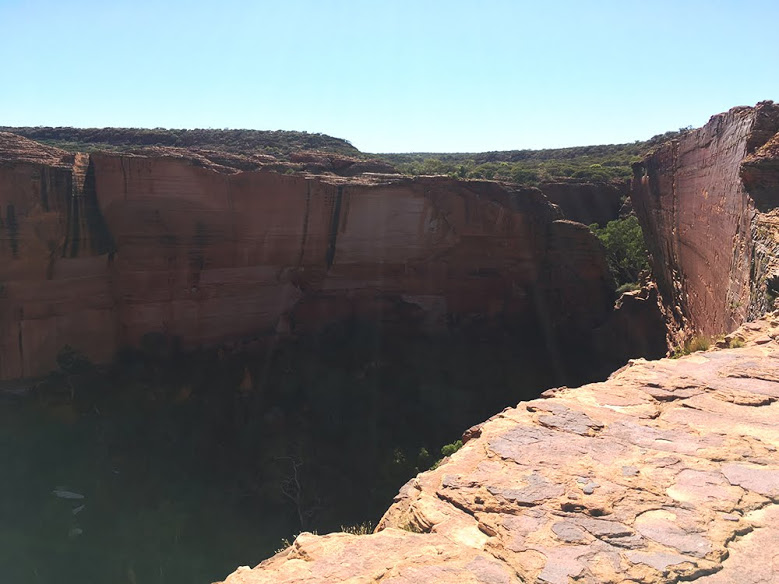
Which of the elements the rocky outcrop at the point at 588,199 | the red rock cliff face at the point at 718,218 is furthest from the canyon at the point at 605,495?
the rocky outcrop at the point at 588,199

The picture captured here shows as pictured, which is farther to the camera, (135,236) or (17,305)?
(135,236)

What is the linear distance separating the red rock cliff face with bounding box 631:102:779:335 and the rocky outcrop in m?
17.7

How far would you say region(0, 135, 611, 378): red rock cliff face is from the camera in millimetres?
16719

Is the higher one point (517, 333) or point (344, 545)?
point (344, 545)


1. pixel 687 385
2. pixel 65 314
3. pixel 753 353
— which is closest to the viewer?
pixel 687 385

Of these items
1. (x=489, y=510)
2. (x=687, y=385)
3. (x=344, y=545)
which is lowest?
(x=344, y=545)

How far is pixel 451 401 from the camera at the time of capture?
1923 cm

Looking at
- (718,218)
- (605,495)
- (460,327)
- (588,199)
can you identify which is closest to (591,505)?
(605,495)

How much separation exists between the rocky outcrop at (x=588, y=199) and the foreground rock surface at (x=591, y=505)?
32.3 meters

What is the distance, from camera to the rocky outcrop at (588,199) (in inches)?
1425

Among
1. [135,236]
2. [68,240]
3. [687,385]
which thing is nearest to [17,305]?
[68,240]

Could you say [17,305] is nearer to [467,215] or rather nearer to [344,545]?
[467,215]

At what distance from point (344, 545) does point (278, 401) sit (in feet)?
51.1

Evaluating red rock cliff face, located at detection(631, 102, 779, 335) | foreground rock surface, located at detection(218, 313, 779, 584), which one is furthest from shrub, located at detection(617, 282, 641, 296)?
foreground rock surface, located at detection(218, 313, 779, 584)
